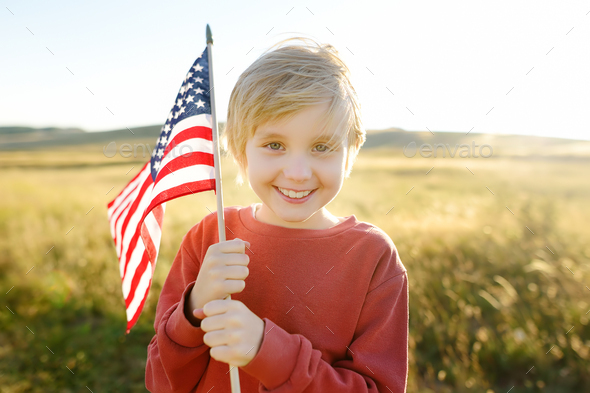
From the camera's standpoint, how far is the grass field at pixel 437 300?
12.1ft

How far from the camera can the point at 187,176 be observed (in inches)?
66.5

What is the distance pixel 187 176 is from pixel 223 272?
0.53m

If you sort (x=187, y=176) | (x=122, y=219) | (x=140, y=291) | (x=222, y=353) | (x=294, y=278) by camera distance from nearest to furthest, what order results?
(x=222, y=353) < (x=294, y=278) < (x=187, y=176) < (x=140, y=291) < (x=122, y=219)

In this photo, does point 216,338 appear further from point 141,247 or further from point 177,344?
point 141,247

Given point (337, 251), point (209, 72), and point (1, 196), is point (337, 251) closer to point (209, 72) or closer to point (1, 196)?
point (209, 72)

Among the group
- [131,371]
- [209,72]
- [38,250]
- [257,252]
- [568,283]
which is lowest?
[38,250]

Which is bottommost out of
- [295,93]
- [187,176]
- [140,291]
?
[140,291]

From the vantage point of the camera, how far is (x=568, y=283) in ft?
14.2

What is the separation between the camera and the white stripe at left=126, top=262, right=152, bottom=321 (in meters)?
1.92

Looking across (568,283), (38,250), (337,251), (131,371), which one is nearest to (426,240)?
(568,283)

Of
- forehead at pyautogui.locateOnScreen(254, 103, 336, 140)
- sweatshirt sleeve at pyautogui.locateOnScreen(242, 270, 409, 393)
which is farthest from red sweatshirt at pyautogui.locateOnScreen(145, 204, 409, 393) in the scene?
forehead at pyautogui.locateOnScreen(254, 103, 336, 140)

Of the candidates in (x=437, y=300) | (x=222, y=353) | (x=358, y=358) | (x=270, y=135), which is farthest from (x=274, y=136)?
(x=437, y=300)

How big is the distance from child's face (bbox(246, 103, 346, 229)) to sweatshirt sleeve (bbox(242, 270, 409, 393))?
0.44m

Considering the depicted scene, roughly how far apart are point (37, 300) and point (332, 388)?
16.7ft
